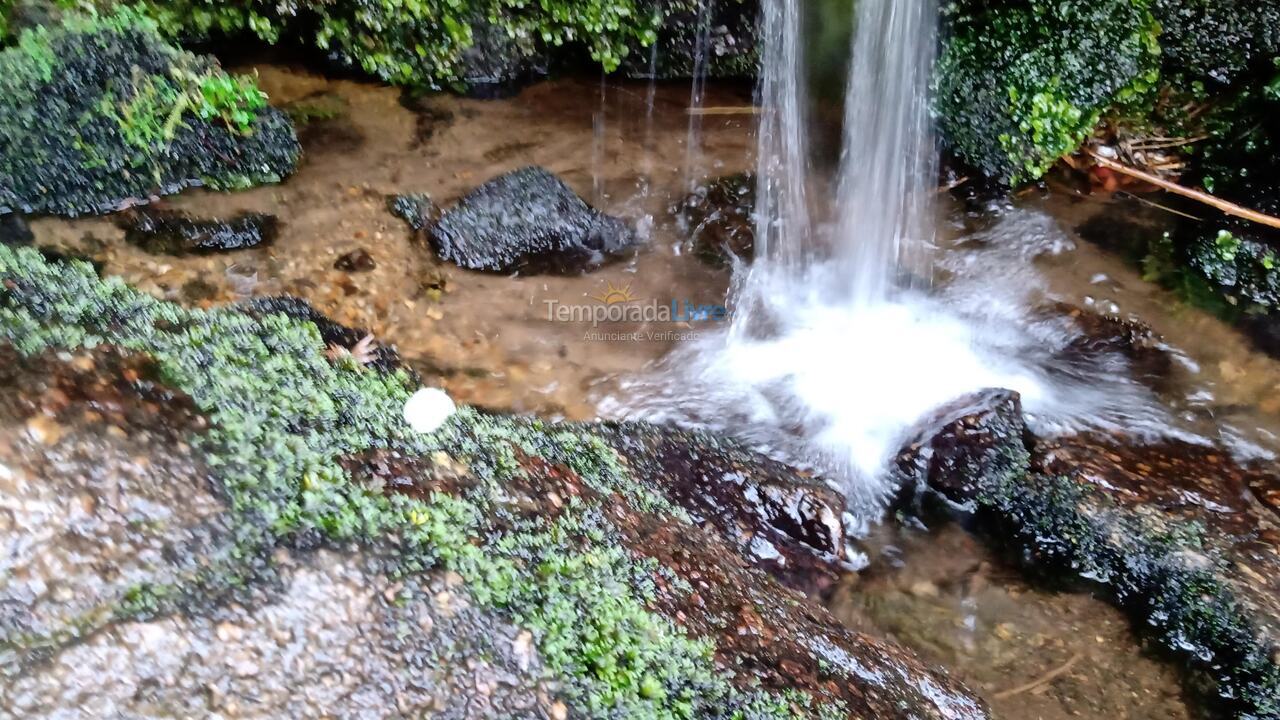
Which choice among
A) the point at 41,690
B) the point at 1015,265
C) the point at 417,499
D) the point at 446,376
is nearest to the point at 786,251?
the point at 1015,265

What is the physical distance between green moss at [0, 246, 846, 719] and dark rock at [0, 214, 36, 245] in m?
1.43

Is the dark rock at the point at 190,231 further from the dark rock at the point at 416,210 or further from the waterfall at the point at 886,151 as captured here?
the waterfall at the point at 886,151

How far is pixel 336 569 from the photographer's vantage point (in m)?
2.33

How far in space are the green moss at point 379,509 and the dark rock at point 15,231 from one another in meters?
1.43

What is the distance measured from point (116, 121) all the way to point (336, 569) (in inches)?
164

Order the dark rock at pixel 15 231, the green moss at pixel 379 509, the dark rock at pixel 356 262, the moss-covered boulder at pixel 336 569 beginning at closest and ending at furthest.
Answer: the moss-covered boulder at pixel 336 569, the green moss at pixel 379 509, the dark rock at pixel 15 231, the dark rock at pixel 356 262

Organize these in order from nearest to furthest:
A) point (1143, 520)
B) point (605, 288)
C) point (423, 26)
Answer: point (1143, 520) < point (605, 288) < point (423, 26)

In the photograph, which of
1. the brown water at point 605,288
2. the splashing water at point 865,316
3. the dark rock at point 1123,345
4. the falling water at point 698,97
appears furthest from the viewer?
the falling water at point 698,97

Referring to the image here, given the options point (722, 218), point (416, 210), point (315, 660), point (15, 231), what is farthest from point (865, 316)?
point (15, 231)

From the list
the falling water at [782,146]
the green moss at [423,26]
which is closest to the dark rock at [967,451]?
the falling water at [782,146]

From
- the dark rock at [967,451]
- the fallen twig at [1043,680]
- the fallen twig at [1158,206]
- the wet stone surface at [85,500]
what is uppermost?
the fallen twig at [1158,206]

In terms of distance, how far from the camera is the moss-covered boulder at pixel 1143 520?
11.6ft

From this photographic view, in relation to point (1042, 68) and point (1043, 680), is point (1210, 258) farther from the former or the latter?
point (1043, 680)

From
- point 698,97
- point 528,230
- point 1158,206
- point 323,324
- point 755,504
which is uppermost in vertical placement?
point 698,97
